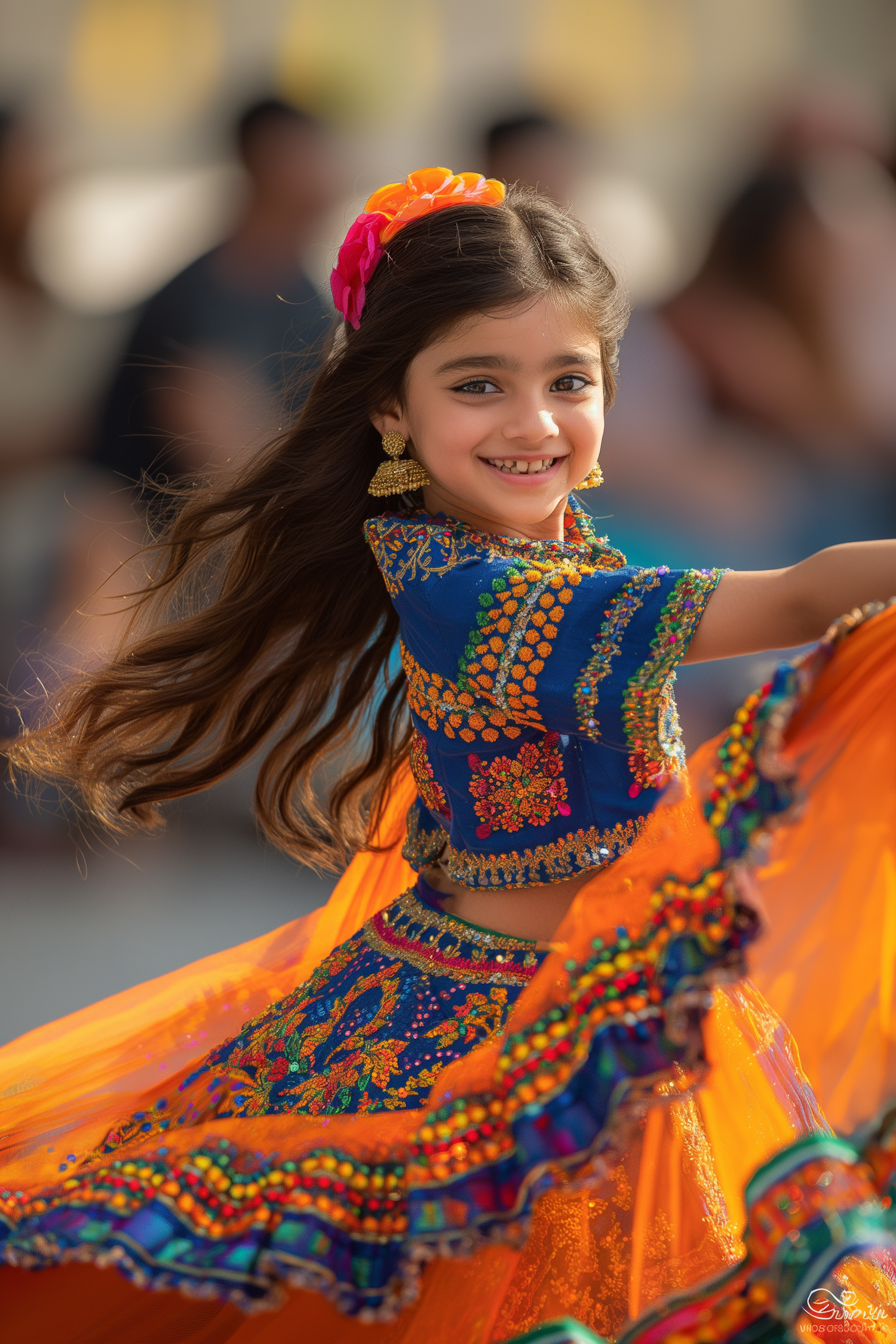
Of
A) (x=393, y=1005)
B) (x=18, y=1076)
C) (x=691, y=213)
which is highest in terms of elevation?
(x=691, y=213)

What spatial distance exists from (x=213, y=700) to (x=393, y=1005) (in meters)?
0.53

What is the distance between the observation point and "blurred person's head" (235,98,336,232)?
364 centimetres

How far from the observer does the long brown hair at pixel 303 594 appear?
1.24 metres

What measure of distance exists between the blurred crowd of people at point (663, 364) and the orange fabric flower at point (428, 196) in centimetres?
209

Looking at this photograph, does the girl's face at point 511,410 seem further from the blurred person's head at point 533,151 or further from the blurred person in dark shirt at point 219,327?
the blurred person's head at point 533,151

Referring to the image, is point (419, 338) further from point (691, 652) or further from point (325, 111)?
point (325, 111)

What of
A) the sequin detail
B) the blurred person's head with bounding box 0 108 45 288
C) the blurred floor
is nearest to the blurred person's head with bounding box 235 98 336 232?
the blurred person's head with bounding box 0 108 45 288

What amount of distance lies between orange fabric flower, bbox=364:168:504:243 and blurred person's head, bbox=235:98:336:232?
2399mm

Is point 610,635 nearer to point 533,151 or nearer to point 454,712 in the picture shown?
point 454,712

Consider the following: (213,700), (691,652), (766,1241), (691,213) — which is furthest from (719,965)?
(691,213)

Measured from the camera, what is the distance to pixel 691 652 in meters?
0.91

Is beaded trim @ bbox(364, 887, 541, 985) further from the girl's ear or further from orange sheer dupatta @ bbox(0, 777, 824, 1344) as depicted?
the girl's ear

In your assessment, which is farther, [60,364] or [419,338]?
[60,364]

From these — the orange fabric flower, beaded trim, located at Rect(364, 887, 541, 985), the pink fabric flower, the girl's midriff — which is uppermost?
the orange fabric flower
